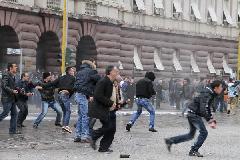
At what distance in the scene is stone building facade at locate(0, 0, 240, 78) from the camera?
33.9m

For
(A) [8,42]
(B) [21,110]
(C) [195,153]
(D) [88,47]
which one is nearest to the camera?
(C) [195,153]

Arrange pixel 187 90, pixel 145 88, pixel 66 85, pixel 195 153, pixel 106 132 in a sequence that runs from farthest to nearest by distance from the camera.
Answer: pixel 187 90 → pixel 145 88 → pixel 66 85 → pixel 106 132 → pixel 195 153

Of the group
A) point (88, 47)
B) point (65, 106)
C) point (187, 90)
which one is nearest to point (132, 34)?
point (88, 47)

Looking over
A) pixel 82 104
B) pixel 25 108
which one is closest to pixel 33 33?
pixel 25 108

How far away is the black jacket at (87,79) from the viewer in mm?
16062

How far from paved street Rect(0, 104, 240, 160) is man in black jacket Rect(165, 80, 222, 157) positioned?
0.88 ft

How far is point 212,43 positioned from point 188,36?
3834mm

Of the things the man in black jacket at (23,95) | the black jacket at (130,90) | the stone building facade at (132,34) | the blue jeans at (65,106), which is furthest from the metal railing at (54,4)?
the blue jeans at (65,106)

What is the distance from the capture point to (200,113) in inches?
553

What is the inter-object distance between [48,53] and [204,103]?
24116mm

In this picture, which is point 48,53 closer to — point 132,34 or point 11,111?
point 132,34

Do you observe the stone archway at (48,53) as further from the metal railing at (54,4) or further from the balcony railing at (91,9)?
the balcony railing at (91,9)

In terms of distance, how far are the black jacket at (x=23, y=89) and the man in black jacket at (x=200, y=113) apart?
6.12 m

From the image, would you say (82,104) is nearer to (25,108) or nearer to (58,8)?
(25,108)
